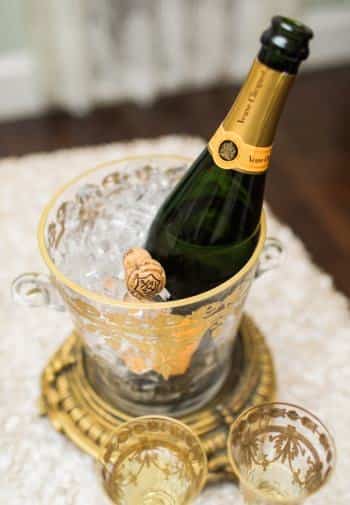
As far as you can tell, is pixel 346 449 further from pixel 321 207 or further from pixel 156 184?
pixel 321 207

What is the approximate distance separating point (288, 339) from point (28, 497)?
393 millimetres

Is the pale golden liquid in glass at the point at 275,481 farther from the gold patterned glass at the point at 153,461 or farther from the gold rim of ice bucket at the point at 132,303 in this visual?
the gold rim of ice bucket at the point at 132,303

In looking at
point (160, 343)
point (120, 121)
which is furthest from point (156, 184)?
point (120, 121)

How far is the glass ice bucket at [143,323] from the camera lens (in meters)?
0.54

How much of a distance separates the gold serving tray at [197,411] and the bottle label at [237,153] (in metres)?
0.26

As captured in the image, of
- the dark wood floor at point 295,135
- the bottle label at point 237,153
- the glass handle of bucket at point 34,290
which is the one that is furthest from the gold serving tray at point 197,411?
the dark wood floor at point 295,135

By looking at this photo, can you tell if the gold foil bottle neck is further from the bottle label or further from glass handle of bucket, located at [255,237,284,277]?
glass handle of bucket, located at [255,237,284,277]

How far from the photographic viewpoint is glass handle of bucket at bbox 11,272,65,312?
2.00 ft

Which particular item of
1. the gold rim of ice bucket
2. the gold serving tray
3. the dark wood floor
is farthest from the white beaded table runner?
the gold rim of ice bucket

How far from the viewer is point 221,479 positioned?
2.13 ft

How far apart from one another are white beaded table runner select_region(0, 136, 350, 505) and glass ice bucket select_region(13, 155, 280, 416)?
99 millimetres

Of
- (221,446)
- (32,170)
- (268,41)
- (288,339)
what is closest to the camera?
(268,41)

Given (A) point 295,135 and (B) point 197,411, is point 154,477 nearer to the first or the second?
(B) point 197,411

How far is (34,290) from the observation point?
2.02 ft
